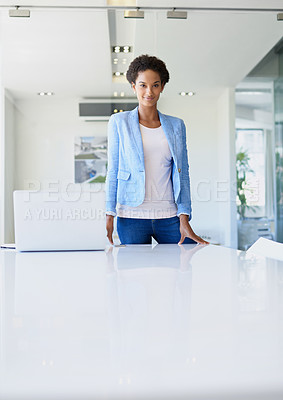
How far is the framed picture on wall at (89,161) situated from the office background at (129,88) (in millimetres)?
60

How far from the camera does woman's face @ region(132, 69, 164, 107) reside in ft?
8.18

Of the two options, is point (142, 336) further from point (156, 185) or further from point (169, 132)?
point (169, 132)

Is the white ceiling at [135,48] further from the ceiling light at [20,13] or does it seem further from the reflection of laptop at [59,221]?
the reflection of laptop at [59,221]

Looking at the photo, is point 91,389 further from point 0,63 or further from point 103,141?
point 0,63

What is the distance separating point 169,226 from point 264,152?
2.99m

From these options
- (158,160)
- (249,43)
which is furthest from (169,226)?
(249,43)

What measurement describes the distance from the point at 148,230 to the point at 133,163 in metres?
0.33

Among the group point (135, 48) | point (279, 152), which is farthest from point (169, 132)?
point (279, 152)

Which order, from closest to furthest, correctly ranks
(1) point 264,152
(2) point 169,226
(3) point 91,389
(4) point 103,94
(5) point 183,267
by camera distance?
(3) point 91,389
(5) point 183,267
(2) point 169,226
(4) point 103,94
(1) point 264,152

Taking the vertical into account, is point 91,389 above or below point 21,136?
below

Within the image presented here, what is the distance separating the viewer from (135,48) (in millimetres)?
4371

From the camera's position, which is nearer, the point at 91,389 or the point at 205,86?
the point at 91,389

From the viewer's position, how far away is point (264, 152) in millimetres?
4863

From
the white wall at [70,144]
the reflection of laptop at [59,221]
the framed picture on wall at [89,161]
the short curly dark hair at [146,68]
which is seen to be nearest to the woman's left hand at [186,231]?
→ the reflection of laptop at [59,221]
